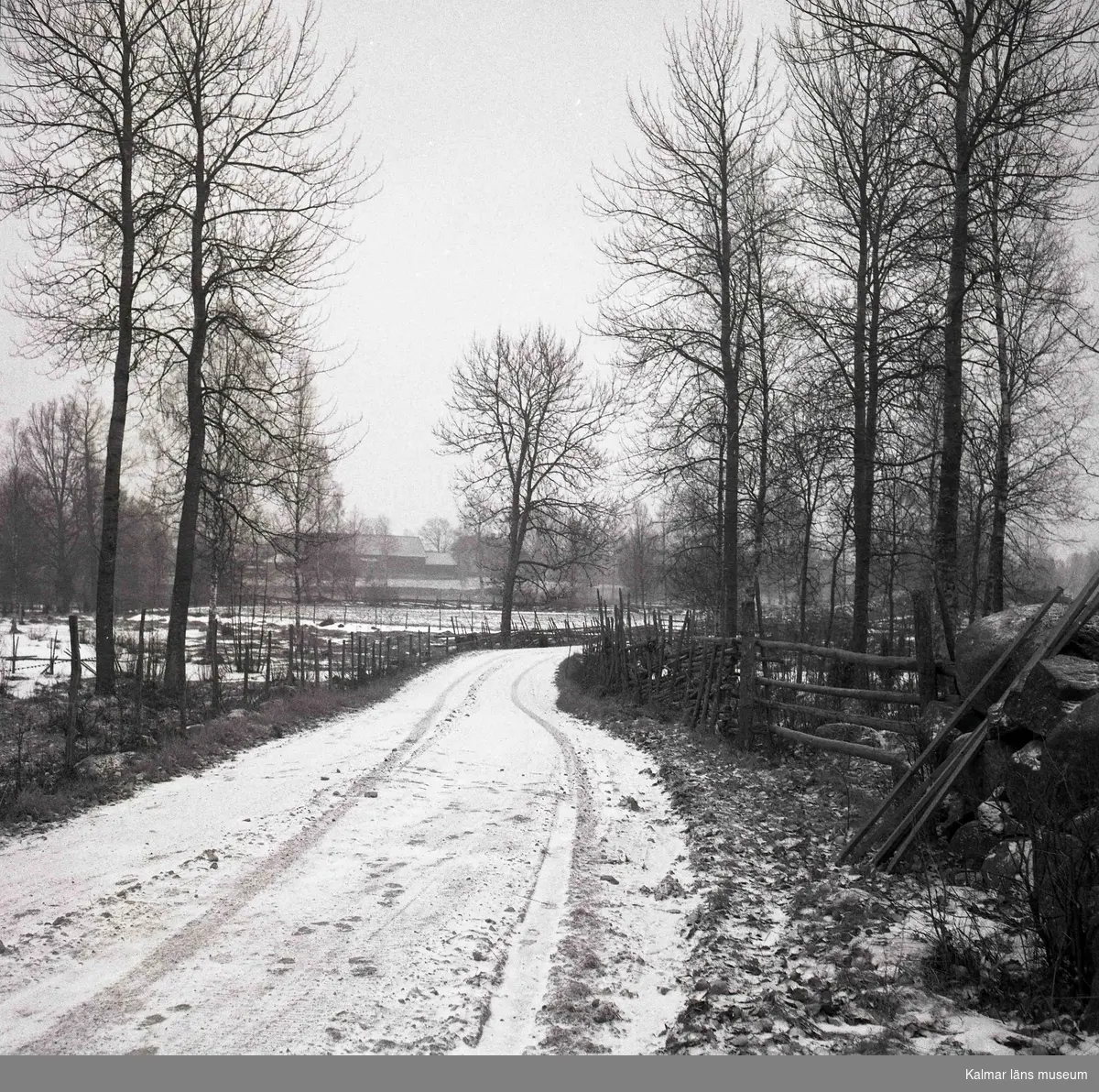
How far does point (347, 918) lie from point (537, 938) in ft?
3.54

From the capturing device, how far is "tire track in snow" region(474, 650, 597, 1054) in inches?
129

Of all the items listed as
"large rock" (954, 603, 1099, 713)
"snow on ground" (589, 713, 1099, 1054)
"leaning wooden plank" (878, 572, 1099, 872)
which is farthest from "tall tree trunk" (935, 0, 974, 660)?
"leaning wooden plank" (878, 572, 1099, 872)

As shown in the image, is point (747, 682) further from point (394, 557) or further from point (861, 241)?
point (394, 557)

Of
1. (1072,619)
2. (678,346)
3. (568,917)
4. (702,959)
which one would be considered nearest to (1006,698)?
(1072,619)

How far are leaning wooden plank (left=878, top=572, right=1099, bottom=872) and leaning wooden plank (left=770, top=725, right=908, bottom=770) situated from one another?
3.46ft

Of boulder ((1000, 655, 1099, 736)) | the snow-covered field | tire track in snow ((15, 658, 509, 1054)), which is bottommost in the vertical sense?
the snow-covered field

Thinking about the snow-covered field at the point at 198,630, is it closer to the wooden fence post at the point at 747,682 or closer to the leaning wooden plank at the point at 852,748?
the wooden fence post at the point at 747,682

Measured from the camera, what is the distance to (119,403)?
12.8 meters

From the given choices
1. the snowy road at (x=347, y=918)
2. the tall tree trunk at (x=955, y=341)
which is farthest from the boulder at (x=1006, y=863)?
the tall tree trunk at (x=955, y=341)

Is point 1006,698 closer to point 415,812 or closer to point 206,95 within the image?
point 415,812

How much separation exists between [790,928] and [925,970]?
2.82 feet

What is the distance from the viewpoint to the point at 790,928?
4426mm

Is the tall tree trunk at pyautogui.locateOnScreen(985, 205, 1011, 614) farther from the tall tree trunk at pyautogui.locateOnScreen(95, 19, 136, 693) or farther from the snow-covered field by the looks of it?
the tall tree trunk at pyautogui.locateOnScreen(95, 19, 136, 693)

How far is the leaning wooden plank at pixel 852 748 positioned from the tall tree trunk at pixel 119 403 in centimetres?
1051
